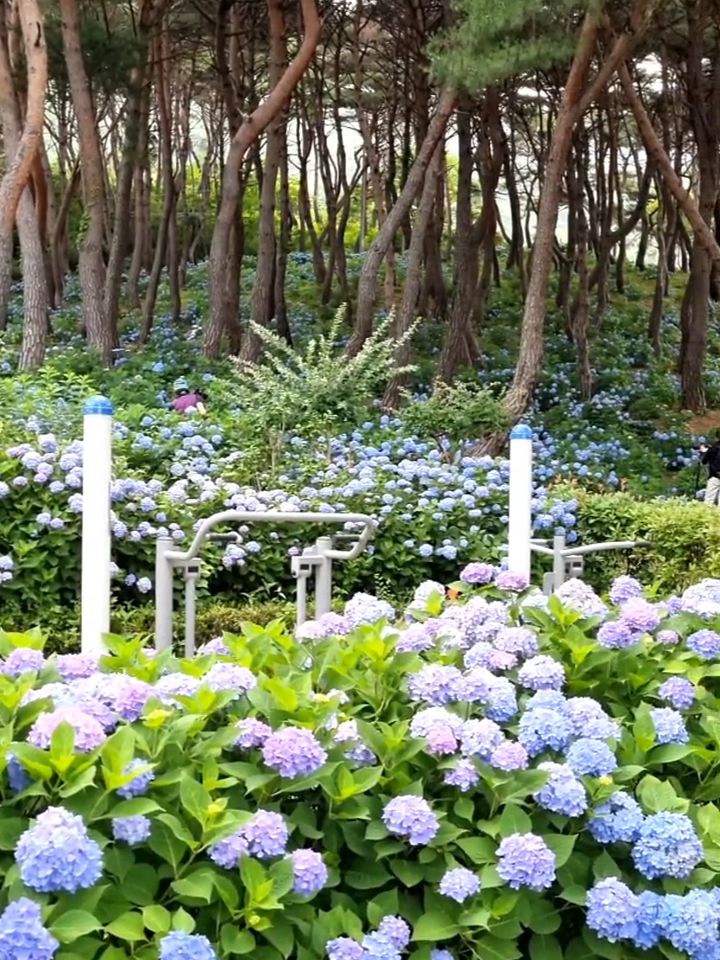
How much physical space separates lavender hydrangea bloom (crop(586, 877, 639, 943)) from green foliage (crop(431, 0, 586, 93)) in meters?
7.71

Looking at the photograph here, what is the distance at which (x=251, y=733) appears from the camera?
1.55m

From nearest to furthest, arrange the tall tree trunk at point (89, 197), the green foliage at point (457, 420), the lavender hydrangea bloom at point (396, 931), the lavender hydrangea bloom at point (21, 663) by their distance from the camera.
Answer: the lavender hydrangea bloom at point (396, 931) → the lavender hydrangea bloom at point (21, 663) → the green foliage at point (457, 420) → the tall tree trunk at point (89, 197)

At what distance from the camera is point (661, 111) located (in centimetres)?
1755

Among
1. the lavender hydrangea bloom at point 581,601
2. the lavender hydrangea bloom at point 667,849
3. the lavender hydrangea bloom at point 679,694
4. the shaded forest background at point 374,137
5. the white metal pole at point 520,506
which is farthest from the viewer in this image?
the shaded forest background at point 374,137

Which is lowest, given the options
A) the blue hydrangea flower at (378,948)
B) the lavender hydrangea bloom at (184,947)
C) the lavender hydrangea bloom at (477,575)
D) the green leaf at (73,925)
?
the blue hydrangea flower at (378,948)

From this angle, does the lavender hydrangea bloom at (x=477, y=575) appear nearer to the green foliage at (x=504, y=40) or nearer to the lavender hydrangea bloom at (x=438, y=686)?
the lavender hydrangea bloom at (x=438, y=686)

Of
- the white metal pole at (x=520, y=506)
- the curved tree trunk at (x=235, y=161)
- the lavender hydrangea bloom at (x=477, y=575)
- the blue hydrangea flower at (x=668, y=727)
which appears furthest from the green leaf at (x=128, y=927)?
the curved tree trunk at (x=235, y=161)

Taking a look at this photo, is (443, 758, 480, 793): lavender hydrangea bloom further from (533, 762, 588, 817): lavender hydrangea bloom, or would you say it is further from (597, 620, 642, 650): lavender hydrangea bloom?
(597, 620, 642, 650): lavender hydrangea bloom

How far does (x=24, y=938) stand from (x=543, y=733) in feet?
2.61

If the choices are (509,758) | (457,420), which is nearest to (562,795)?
(509,758)

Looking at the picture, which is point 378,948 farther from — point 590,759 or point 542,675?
point 542,675

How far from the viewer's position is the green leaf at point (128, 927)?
4.17 ft

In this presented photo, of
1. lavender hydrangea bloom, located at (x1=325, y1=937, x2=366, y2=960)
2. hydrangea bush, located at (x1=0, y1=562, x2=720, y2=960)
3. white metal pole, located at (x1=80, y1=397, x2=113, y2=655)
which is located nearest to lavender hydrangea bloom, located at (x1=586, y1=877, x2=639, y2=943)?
hydrangea bush, located at (x1=0, y1=562, x2=720, y2=960)

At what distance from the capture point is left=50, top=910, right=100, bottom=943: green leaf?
4.04ft
